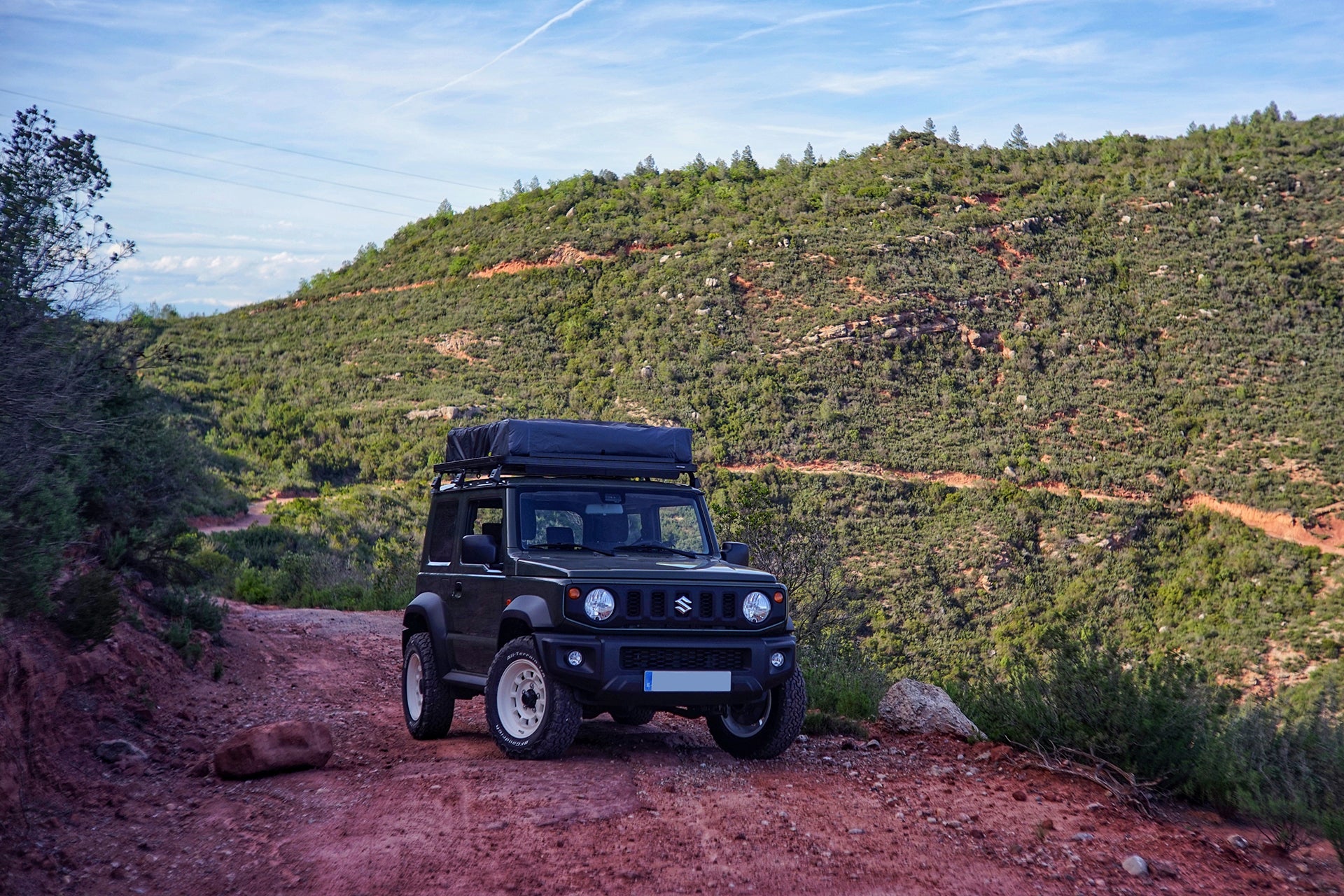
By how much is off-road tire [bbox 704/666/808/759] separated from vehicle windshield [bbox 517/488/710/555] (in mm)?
1298

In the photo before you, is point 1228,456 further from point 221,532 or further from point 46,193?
point 46,193

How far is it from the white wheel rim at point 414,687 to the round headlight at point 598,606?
222cm

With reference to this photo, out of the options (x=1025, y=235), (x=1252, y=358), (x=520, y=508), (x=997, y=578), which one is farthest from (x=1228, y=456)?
(x=520, y=508)

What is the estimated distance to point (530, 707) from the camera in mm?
7227

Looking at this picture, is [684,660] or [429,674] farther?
[429,674]

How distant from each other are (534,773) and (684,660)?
121cm

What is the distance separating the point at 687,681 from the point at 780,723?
95cm

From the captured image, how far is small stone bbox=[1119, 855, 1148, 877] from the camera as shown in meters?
4.97

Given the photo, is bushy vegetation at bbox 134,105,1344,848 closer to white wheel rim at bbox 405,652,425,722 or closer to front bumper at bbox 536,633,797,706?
front bumper at bbox 536,633,797,706

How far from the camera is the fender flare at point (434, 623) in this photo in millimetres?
8375

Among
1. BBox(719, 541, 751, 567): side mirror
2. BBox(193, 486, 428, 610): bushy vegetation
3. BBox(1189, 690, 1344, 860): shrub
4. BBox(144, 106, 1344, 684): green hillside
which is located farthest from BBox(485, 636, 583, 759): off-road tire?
BBox(144, 106, 1344, 684): green hillside

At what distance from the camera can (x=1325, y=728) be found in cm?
660

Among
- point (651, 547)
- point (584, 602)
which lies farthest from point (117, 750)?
point (651, 547)

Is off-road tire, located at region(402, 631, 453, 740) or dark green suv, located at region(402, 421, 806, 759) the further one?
off-road tire, located at region(402, 631, 453, 740)
